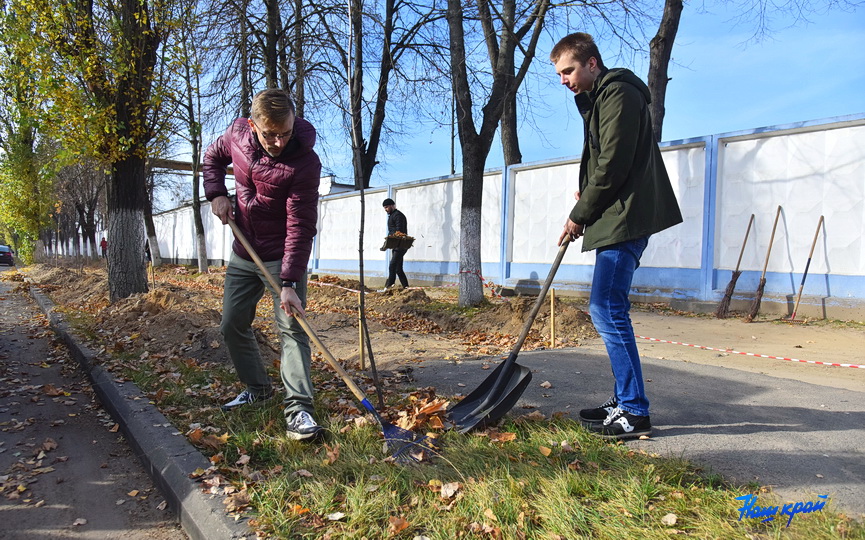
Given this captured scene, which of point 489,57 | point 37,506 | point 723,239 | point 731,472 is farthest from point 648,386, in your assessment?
point 489,57

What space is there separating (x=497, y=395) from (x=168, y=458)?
68.7 inches

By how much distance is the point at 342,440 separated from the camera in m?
2.98

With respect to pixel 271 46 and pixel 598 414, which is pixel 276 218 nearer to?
Result: pixel 598 414

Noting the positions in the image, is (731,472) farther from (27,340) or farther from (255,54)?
(255,54)

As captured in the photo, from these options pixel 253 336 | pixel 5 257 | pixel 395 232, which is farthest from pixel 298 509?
pixel 5 257

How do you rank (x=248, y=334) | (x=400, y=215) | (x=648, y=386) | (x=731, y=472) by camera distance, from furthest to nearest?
(x=400, y=215) < (x=648, y=386) < (x=248, y=334) < (x=731, y=472)

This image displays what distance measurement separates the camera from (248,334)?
3588 mm

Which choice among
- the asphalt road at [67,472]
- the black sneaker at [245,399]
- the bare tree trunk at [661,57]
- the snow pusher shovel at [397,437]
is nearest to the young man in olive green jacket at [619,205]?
the snow pusher shovel at [397,437]

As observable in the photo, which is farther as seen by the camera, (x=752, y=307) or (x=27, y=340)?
(x=752, y=307)

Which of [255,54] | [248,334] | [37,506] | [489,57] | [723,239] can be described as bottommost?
[37,506]

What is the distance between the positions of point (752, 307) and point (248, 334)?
7.58m

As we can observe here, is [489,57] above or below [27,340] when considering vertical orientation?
above

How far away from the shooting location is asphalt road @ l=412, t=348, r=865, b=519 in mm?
2361

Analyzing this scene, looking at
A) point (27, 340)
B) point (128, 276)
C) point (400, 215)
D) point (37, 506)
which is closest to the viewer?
point (37, 506)
